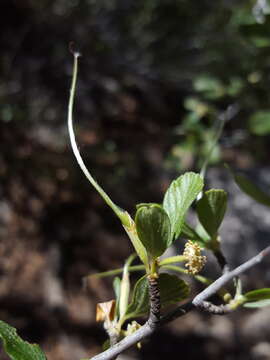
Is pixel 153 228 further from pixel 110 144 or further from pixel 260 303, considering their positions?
pixel 110 144

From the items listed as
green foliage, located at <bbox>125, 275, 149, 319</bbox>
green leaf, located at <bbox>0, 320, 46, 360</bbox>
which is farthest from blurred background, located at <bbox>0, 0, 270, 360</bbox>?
green leaf, located at <bbox>0, 320, 46, 360</bbox>

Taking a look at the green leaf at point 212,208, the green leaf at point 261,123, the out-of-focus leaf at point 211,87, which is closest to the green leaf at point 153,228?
the green leaf at point 212,208

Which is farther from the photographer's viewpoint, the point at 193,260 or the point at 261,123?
the point at 261,123

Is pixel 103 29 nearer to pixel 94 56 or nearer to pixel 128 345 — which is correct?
pixel 94 56

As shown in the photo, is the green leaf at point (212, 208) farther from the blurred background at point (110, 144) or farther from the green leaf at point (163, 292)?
the blurred background at point (110, 144)

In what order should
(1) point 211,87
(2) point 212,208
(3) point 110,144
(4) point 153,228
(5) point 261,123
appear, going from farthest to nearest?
(3) point 110,144, (1) point 211,87, (5) point 261,123, (2) point 212,208, (4) point 153,228

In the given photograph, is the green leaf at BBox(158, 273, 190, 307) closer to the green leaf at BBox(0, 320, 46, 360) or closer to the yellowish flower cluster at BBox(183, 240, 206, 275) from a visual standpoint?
the yellowish flower cluster at BBox(183, 240, 206, 275)

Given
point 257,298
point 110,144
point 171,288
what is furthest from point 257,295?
point 110,144
